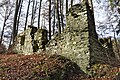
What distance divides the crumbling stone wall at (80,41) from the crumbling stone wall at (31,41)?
1.62 meters

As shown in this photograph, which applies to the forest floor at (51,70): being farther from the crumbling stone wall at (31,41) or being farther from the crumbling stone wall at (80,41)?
the crumbling stone wall at (31,41)

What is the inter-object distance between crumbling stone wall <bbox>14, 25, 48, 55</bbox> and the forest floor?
6.92 feet

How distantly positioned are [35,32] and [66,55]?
3.56 metres

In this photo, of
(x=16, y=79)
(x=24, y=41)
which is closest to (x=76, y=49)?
(x=16, y=79)

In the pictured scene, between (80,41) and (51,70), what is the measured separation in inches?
80.7

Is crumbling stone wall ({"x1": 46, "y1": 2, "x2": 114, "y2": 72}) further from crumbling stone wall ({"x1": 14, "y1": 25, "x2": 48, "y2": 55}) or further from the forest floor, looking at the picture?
crumbling stone wall ({"x1": 14, "y1": 25, "x2": 48, "y2": 55})

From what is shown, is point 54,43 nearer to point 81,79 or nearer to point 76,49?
point 76,49

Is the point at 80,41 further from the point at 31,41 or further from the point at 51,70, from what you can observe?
the point at 31,41

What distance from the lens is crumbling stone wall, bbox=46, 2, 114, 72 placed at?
9.62m

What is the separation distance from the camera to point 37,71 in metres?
8.76

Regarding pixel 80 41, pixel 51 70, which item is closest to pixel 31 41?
pixel 80 41

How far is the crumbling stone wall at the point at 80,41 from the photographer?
962 cm

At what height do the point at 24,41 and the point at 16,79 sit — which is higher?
the point at 24,41

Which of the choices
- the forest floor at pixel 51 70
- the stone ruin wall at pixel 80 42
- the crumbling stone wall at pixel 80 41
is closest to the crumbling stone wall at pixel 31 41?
the stone ruin wall at pixel 80 42
